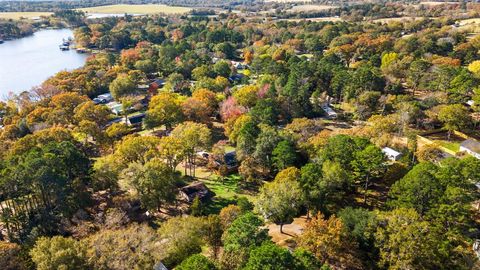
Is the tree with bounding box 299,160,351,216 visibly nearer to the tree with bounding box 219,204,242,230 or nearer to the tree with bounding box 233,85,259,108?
the tree with bounding box 219,204,242,230

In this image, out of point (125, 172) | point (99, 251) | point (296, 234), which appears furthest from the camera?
point (125, 172)

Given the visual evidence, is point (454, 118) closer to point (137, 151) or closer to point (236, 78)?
point (137, 151)

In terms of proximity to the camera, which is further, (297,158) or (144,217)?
(297,158)

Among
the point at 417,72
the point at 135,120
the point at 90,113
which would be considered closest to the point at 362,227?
the point at 135,120

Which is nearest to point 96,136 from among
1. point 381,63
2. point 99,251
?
point 99,251

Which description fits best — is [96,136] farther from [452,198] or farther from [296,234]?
[452,198]

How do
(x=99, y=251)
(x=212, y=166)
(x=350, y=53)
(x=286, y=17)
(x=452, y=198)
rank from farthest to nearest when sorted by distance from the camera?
(x=286, y=17) < (x=350, y=53) < (x=212, y=166) < (x=452, y=198) < (x=99, y=251)

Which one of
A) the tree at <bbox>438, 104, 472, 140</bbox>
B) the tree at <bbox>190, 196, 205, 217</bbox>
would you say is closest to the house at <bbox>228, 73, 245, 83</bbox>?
the tree at <bbox>438, 104, 472, 140</bbox>
